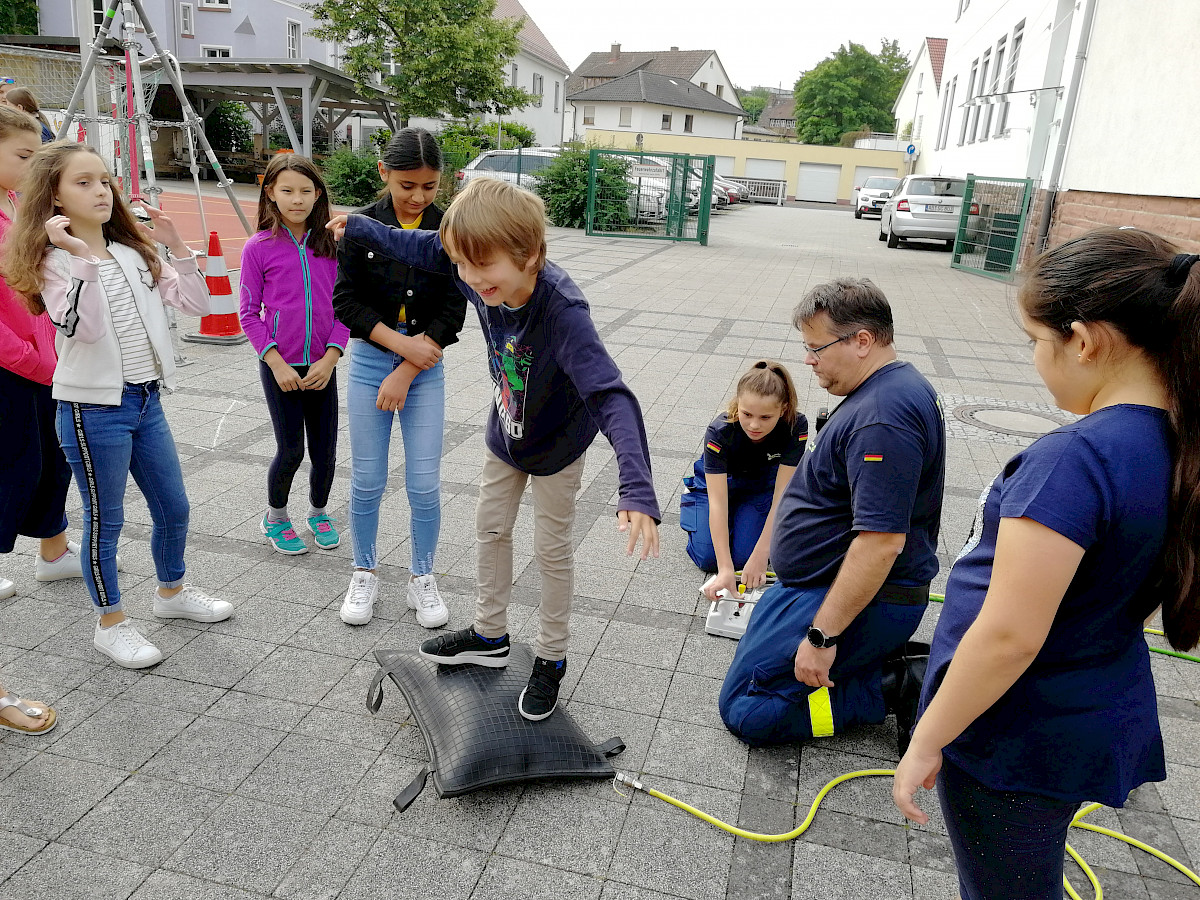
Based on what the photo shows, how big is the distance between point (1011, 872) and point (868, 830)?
0.99m

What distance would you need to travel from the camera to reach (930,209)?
21.2 meters

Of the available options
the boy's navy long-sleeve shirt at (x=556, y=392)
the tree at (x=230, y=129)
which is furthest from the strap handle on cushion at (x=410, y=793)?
the tree at (x=230, y=129)

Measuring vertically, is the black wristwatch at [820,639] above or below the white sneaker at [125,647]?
above

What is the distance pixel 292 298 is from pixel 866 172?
170ft

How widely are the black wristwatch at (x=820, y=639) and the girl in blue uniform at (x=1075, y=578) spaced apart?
959 mm

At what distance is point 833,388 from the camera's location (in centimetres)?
270

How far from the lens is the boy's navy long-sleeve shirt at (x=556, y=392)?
2275 mm

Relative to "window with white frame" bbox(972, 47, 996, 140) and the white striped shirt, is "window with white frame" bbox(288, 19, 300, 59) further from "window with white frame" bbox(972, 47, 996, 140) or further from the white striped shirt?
the white striped shirt

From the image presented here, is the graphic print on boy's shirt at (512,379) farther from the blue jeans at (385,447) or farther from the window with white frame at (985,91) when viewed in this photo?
the window with white frame at (985,91)

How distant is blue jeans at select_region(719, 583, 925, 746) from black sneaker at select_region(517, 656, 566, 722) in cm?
61

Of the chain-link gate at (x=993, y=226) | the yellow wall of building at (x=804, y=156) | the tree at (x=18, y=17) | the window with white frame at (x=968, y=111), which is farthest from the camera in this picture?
the yellow wall of building at (x=804, y=156)

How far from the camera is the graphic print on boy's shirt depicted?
8.28 feet

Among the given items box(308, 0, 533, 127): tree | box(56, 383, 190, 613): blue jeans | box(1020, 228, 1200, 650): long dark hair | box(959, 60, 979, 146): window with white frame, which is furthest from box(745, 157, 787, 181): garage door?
box(1020, 228, 1200, 650): long dark hair

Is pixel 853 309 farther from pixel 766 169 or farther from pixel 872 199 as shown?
pixel 766 169
